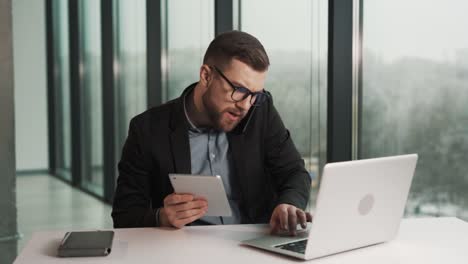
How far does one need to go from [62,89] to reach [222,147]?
7.81 m

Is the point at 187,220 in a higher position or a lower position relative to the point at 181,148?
lower

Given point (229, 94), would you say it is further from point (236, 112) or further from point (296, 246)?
point (296, 246)

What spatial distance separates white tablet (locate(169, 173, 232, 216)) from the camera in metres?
2.01

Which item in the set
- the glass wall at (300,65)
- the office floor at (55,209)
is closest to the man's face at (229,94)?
the glass wall at (300,65)

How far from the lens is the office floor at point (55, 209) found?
6.06 metres

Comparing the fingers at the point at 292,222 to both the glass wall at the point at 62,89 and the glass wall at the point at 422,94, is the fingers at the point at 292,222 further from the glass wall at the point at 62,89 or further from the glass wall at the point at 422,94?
the glass wall at the point at 62,89

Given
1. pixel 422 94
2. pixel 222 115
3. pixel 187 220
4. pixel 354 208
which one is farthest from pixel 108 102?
pixel 354 208

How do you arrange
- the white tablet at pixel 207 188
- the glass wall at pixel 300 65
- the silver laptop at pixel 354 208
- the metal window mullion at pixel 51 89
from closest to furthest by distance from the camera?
the silver laptop at pixel 354 208, the white tablet at pixel 207 188, the glass wall at pixel 300 65, the metal window mullion at pixel 51 89

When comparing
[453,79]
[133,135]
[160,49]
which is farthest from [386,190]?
[160,49]

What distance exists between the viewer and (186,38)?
18.1 ft

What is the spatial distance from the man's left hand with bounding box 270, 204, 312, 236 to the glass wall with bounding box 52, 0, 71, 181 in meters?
7.82

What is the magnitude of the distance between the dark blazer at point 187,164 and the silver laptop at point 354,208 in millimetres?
504

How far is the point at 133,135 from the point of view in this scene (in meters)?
2.51

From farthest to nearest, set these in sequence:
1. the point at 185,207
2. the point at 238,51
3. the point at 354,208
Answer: the point at 238,51 → the point at 185,207 → the point at 354,208
